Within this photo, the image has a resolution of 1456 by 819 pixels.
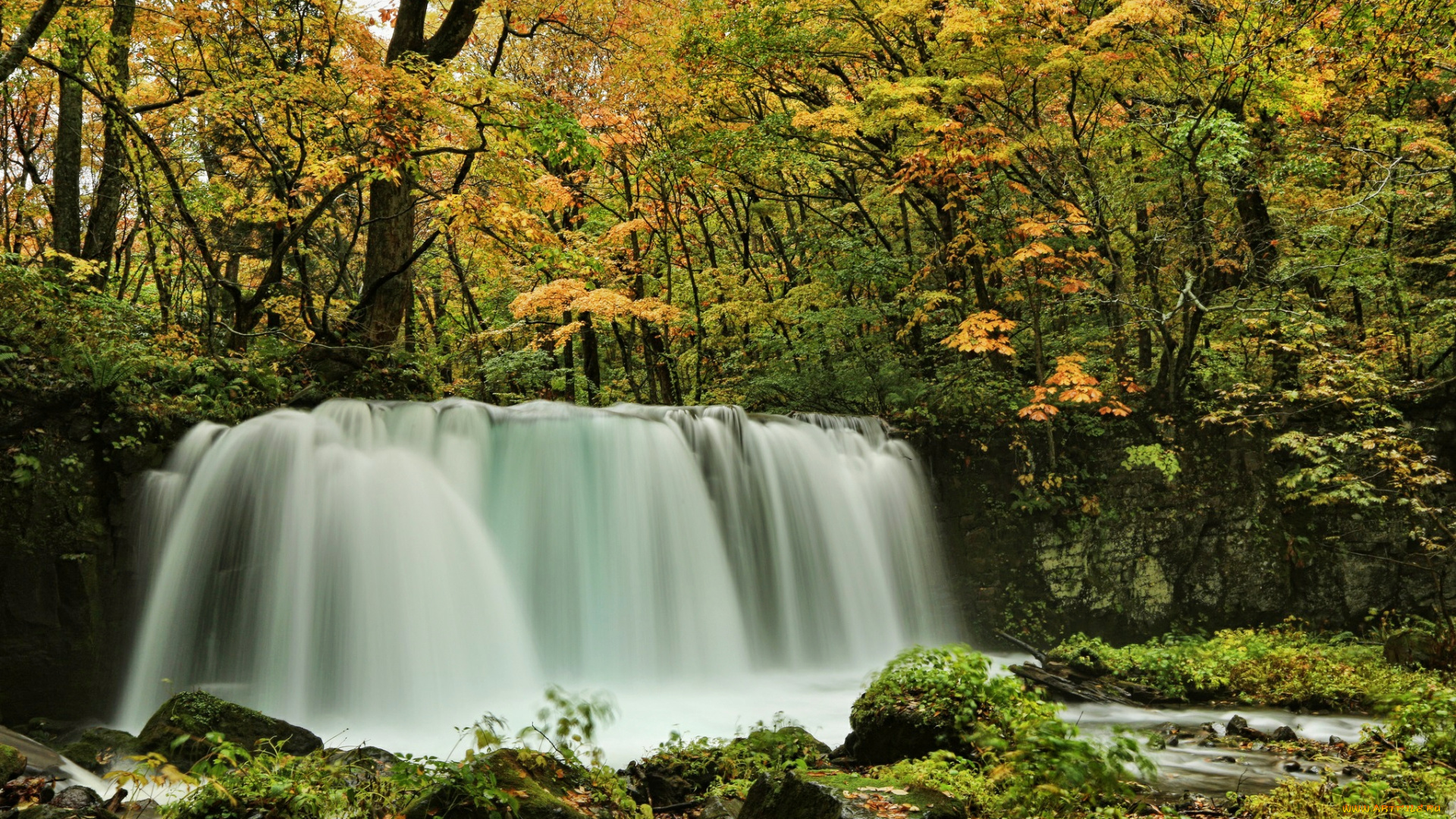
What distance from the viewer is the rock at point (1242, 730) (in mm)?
6039

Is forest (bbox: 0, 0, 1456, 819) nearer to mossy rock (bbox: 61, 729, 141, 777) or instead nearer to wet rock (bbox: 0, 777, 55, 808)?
mossy rock (bbox: 61, 729, 141, 777)

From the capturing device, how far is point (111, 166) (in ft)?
29.8

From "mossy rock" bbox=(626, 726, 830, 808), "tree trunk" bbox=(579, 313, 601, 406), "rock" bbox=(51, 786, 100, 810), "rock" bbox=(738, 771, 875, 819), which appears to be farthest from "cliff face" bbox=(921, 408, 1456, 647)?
"rock" bbox=(51, 786, 100, 810)

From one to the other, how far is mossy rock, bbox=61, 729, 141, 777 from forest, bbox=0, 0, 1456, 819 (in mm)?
43

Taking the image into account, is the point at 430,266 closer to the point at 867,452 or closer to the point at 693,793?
the point at 867,452

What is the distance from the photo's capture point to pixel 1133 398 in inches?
422

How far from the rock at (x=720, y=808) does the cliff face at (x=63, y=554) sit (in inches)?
221

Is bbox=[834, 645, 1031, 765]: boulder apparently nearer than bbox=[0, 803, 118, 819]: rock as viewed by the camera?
No

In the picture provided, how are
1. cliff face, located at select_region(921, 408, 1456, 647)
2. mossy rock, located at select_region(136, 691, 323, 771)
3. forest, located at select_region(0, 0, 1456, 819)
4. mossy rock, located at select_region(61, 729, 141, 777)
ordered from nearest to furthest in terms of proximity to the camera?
mossy rock, located at select_region(136, 691, 323, 771) < mossy rock, located at select_region(61, 729, 141, 777) < forest, located at select_region(0, 0, 1456, 819) < cliff face, located at select_region(921, 408, 1456, 647)

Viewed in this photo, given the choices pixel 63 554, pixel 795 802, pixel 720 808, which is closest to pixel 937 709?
pixel 720 808

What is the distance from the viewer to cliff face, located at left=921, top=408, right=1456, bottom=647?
952 cm

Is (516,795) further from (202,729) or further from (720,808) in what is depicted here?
(202,729)

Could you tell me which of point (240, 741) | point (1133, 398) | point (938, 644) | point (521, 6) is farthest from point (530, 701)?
point (521, 6)

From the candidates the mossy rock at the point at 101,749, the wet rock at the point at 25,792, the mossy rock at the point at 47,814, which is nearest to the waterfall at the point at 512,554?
the mossy rock at the point at 101,749
